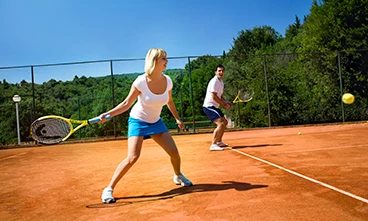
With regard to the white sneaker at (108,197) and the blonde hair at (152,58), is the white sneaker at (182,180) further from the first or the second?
the blonde hair at (152,58)

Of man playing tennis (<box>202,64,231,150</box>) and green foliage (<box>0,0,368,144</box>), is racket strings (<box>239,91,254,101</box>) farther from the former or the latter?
man playing tennis (<box>202,64,231,150</box>)

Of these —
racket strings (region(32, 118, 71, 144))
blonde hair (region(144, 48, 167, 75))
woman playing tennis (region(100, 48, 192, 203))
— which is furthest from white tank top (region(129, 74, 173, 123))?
racket strings (region(32, 118, 71, 144))

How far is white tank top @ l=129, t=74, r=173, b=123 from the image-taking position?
335cm

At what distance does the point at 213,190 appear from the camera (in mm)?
3438

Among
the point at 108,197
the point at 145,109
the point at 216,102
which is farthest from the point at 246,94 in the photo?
the point at 108,197

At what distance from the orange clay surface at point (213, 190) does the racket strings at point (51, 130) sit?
0.99 m

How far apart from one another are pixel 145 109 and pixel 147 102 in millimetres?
97

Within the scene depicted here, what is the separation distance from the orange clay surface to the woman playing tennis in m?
0.36

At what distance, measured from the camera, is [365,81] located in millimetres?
16328

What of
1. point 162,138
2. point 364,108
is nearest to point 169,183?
point 162,138

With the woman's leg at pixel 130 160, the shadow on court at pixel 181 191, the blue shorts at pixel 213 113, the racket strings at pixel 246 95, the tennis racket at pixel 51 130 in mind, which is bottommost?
the shadow on court at pixel 181 191

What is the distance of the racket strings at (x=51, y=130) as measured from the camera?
640cm

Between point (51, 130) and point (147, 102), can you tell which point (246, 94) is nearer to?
point (51, 130)

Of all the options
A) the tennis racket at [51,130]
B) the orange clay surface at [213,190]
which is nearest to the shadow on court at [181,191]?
→ the orange clay surface at [213,190]
